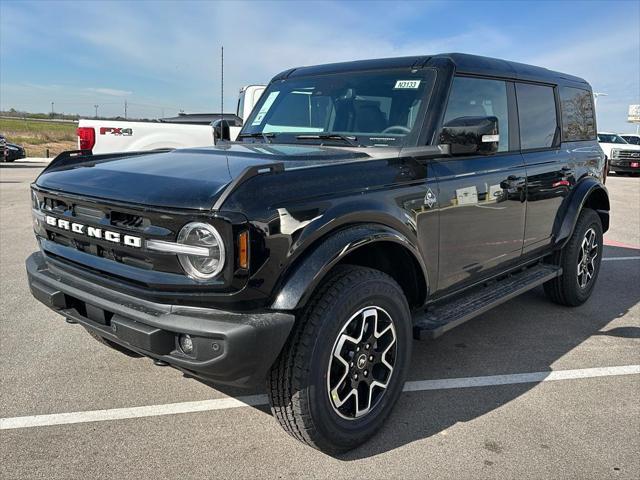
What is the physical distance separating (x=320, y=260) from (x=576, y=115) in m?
3.68

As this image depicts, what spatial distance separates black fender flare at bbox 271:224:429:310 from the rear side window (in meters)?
2.90

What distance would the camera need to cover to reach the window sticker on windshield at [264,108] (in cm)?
423

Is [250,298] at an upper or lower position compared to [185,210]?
lower

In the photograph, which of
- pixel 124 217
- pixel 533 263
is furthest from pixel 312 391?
pixel 533 263

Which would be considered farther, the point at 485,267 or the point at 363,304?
the point at 485,267

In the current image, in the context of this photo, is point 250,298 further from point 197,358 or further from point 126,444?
point 126,444

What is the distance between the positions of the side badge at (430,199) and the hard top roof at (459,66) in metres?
0.96

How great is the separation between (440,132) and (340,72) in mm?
1020

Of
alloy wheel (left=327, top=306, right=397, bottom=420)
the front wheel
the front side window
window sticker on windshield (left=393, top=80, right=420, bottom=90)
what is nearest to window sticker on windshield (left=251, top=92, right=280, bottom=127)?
window sticker on windshield (left=393, top=80, right=420, bottom=90)

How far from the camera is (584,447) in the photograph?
2779 mm

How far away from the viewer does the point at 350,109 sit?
3627 millimetres

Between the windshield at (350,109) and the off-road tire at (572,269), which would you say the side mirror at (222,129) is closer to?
the windshield at (350,109)

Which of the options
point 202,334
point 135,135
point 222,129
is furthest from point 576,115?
point 135,135

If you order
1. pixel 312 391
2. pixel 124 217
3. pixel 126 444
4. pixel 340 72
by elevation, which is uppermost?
pixel 340 72
